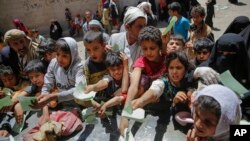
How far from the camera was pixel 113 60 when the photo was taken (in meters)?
3.00

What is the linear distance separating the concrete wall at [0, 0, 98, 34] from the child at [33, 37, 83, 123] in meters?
10.7

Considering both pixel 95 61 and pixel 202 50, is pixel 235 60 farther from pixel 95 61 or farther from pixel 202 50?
pixel 95 61

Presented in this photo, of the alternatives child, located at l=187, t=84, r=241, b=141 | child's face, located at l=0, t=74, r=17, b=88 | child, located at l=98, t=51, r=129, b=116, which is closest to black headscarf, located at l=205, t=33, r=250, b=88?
child, located at l=187, t=84, r=241, b=141

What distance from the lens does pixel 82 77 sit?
3102 mm

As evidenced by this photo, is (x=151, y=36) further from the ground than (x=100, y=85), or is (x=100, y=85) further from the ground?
(x=151, y=36)

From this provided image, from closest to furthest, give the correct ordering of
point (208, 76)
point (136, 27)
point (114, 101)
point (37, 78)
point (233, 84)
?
1. point (233, 84)
2. point (208, 76)
3. point (114, 101)
4. point (136, 27)
5. point (37, 78)

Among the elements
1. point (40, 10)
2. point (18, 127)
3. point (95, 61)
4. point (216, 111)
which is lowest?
point (40, 10)

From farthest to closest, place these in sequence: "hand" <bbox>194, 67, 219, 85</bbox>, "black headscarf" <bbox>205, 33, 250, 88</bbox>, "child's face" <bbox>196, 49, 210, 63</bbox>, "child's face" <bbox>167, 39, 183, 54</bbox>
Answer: "child's face" <bbox>167, 39, 183, 54</bbox> < "child's face" <bbox>196, 49, 210, 63</bbox> < "black headscarf" <bbox>205, 33, 250, 88</bbox> < "hand" <bbox>194, 67, 219, 85</bbox>

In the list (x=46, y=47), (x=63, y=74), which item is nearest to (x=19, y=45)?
(x=46, y=47)

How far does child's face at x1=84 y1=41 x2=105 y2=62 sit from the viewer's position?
3.11 metres

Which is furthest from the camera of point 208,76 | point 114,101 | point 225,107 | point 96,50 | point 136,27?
point 136,27

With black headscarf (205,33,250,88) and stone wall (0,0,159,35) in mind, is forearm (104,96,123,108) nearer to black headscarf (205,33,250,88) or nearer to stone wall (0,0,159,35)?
black headscarf (205,33,250,88)

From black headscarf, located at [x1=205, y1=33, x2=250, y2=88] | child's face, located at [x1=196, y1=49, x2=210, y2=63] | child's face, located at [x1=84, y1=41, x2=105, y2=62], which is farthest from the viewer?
child's face, located at [x1=196, y1=49, x2=210, y2=63]

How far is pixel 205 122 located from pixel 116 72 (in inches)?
48.3
